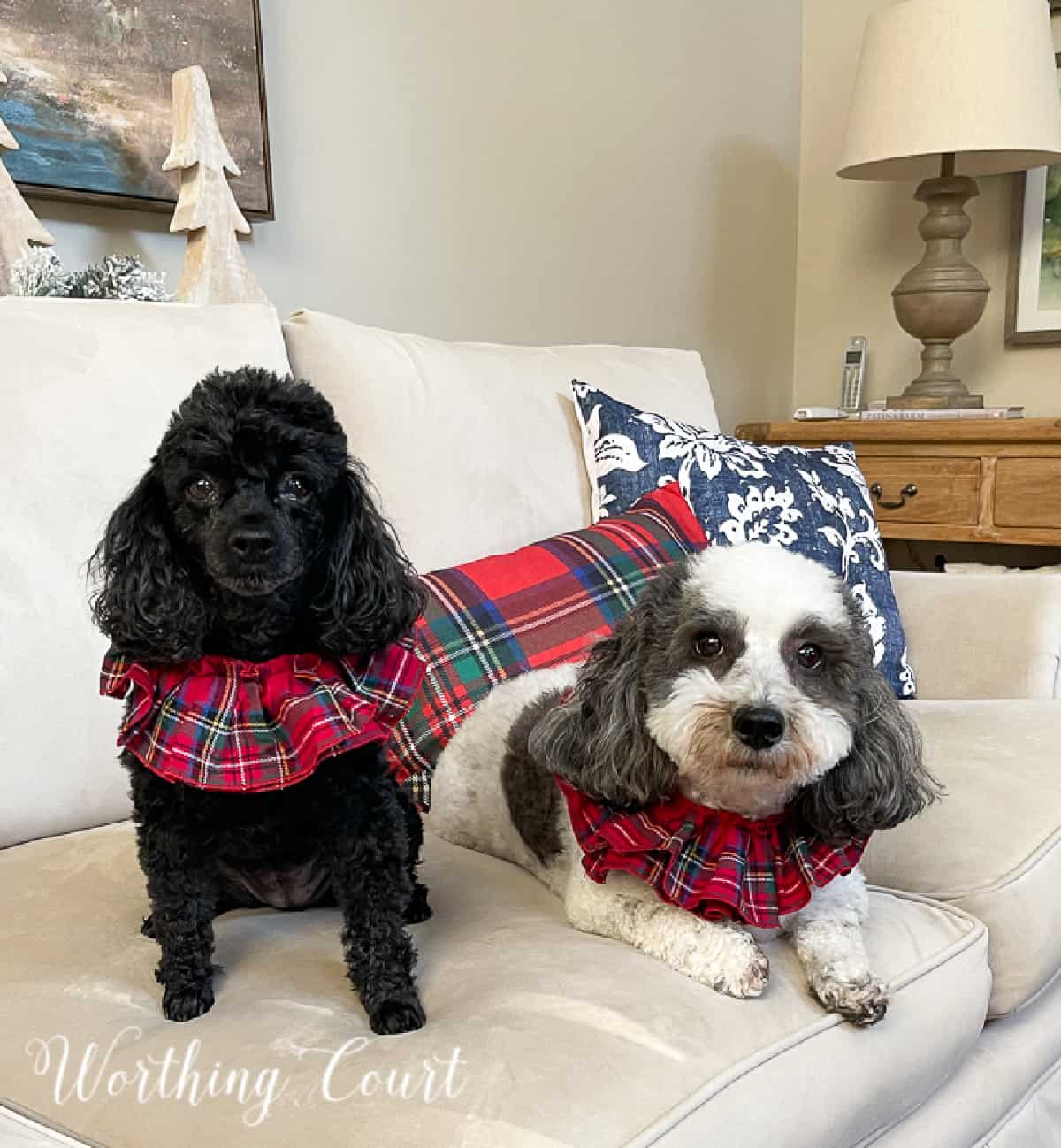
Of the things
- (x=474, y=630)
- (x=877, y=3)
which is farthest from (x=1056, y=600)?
(x=877, y=3)

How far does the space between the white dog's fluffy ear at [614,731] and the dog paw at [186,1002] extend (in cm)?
38

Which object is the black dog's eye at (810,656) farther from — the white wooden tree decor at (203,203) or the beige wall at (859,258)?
the beige wall at (859,258)

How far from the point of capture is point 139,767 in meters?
1.03

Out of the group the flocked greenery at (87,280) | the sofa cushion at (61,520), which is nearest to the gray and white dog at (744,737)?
the sofa cushion at (61,520)

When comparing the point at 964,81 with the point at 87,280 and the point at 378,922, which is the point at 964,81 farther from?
the point at 378,922

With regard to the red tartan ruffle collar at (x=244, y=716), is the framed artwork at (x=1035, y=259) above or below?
above

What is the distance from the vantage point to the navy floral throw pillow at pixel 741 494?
189 cm

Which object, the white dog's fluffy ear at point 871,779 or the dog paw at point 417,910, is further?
the dog paw at point 417,910


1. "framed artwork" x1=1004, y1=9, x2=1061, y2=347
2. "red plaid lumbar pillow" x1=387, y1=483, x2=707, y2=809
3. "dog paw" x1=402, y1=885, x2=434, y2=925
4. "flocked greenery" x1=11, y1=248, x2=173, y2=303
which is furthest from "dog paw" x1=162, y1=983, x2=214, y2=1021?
"framed artwork" x1=1004, y1=9, x2=1061, y2=347

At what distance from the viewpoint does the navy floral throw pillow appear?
1.89 metres

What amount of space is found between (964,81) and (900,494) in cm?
98

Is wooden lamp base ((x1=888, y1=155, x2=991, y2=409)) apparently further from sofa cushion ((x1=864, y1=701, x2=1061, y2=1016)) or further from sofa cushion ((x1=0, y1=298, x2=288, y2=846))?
sofa cushion ((x1=0, y1=298, x2=288, y2=846))

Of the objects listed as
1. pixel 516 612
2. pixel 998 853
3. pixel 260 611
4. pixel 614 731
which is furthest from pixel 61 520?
pixel 998 853

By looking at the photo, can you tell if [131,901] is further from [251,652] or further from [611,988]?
[611,988]
